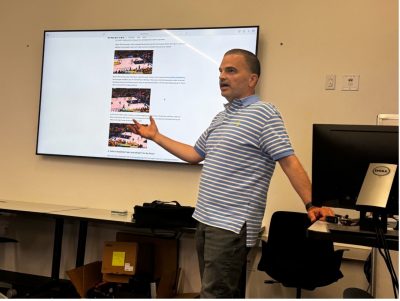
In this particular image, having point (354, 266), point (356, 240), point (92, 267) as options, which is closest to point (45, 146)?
Answer: point (92, 267)

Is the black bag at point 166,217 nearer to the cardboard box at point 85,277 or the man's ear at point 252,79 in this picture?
the cardboard box at point 85,277

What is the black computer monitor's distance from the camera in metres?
1.52

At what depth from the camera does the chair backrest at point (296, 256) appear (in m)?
2.59

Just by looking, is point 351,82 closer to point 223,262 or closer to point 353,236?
point 223,262

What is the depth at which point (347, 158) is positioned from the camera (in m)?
1.55

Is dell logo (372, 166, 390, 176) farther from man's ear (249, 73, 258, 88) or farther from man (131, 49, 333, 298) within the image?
man's ear (249, 73, 258, 88)

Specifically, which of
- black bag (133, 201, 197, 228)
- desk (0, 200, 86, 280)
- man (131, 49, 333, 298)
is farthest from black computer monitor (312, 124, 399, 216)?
desk (0, 200, 86, 280)

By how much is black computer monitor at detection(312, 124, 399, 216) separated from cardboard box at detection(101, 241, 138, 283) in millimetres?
1793

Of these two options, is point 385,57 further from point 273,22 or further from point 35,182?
point 35,182

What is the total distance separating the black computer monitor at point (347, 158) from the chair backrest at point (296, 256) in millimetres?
983

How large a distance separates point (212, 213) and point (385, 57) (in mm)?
1830

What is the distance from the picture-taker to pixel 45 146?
3.64 meters

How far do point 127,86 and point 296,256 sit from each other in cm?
179

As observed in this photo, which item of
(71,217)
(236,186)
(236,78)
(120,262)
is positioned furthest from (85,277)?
(236,78)
